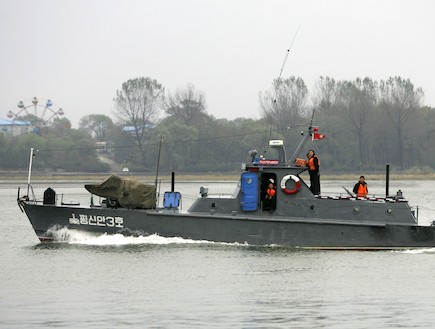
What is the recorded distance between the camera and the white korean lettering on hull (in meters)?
27.4

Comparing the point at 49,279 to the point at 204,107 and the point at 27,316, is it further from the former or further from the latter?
the point at 204,107

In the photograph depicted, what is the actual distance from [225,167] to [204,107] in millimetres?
12546

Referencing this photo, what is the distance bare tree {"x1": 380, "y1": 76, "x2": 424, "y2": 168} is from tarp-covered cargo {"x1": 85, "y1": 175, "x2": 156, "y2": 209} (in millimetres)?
62681

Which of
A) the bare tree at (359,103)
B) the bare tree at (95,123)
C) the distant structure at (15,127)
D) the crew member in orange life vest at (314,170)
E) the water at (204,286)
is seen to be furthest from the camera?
the distant structure at (15,127)

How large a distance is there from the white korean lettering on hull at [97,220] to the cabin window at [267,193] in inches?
148

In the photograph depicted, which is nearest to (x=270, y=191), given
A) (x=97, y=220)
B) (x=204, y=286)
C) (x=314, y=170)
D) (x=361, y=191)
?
(x=314, y=170)

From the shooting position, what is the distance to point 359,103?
91.5 meters

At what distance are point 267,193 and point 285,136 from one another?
55.3 metres

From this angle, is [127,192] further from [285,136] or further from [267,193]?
[285,136]

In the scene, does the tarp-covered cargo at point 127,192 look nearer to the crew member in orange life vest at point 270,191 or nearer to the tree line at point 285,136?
the crew member in orange life vest at point 270,191

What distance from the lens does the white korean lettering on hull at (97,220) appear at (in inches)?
1080

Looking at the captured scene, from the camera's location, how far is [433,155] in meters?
89.2

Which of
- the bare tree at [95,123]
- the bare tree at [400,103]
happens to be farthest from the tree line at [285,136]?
the bare tree at [95,123]

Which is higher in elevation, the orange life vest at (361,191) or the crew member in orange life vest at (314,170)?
the crew member in orange life vest at (314,170)
